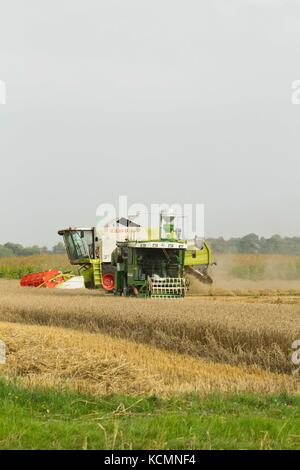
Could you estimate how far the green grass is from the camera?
595 centimetres

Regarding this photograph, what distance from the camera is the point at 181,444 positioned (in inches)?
231

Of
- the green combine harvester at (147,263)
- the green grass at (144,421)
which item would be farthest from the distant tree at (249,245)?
the green grass at (144,421)

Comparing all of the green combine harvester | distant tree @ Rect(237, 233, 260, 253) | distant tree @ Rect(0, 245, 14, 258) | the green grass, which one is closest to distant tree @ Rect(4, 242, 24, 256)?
distant tree @ Rect(0, 245, 14, 258)

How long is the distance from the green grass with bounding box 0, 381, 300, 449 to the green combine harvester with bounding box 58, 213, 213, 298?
14652 mm

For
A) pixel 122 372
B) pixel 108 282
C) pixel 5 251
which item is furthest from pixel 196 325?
pixel 5 251

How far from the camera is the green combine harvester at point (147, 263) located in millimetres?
23094

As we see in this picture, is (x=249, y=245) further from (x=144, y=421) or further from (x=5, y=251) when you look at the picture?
(x=144, y=421)

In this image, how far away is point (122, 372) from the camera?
9578 mm

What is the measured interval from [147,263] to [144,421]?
17027mm

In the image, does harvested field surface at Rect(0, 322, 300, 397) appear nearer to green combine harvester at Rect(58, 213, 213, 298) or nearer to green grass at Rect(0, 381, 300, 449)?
green grass at Rect(0, 381, 300, 449)
